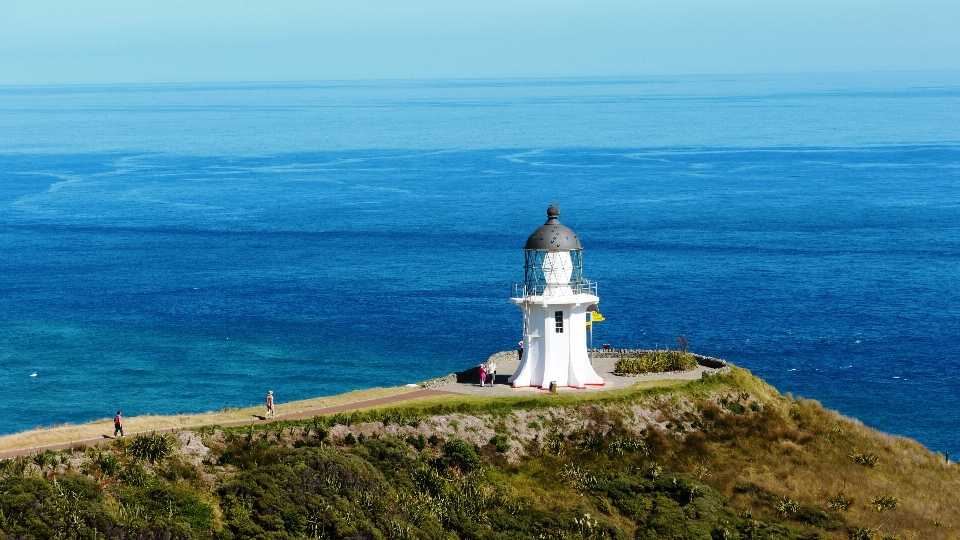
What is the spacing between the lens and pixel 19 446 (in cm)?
3566

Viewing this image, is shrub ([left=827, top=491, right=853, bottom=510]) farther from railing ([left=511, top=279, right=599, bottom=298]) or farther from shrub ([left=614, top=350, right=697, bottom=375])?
railing ([left=511, top=279, right=599, bottom=298])

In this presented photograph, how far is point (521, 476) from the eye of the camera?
4047cm

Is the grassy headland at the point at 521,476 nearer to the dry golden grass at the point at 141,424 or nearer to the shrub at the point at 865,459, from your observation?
the shrub at the point at 865,459

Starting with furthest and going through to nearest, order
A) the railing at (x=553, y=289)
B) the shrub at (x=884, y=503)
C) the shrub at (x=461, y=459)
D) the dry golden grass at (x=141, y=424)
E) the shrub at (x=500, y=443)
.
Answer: the railing at (x=553, y=289) → the shrub at (x=884, y=503) → the shrub at (x=500, y=443) → the shrub at (x=461, y=459) → the dry golden grass at (x=141, y=424)

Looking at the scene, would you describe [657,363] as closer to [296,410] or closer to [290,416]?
[296,410]

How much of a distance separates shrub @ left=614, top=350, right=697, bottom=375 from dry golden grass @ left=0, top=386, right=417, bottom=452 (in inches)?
401

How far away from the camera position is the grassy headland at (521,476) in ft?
109

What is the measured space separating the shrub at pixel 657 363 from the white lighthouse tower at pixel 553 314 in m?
2.69

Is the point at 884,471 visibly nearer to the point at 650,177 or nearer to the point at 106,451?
the point at 106,451

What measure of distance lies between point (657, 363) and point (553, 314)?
19.2ft

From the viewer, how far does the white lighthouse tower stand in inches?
1848

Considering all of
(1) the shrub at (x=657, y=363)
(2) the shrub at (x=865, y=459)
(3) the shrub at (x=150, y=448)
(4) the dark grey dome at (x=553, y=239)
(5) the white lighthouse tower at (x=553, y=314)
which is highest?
(4) the dark grey dome at (x=553, y=239)

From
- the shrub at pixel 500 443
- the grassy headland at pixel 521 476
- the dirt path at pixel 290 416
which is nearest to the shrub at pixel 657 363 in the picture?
the grassy headland at pixel 521 476

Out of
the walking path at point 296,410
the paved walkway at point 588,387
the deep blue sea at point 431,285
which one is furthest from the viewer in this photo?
the deep blue sea at point 431,285
